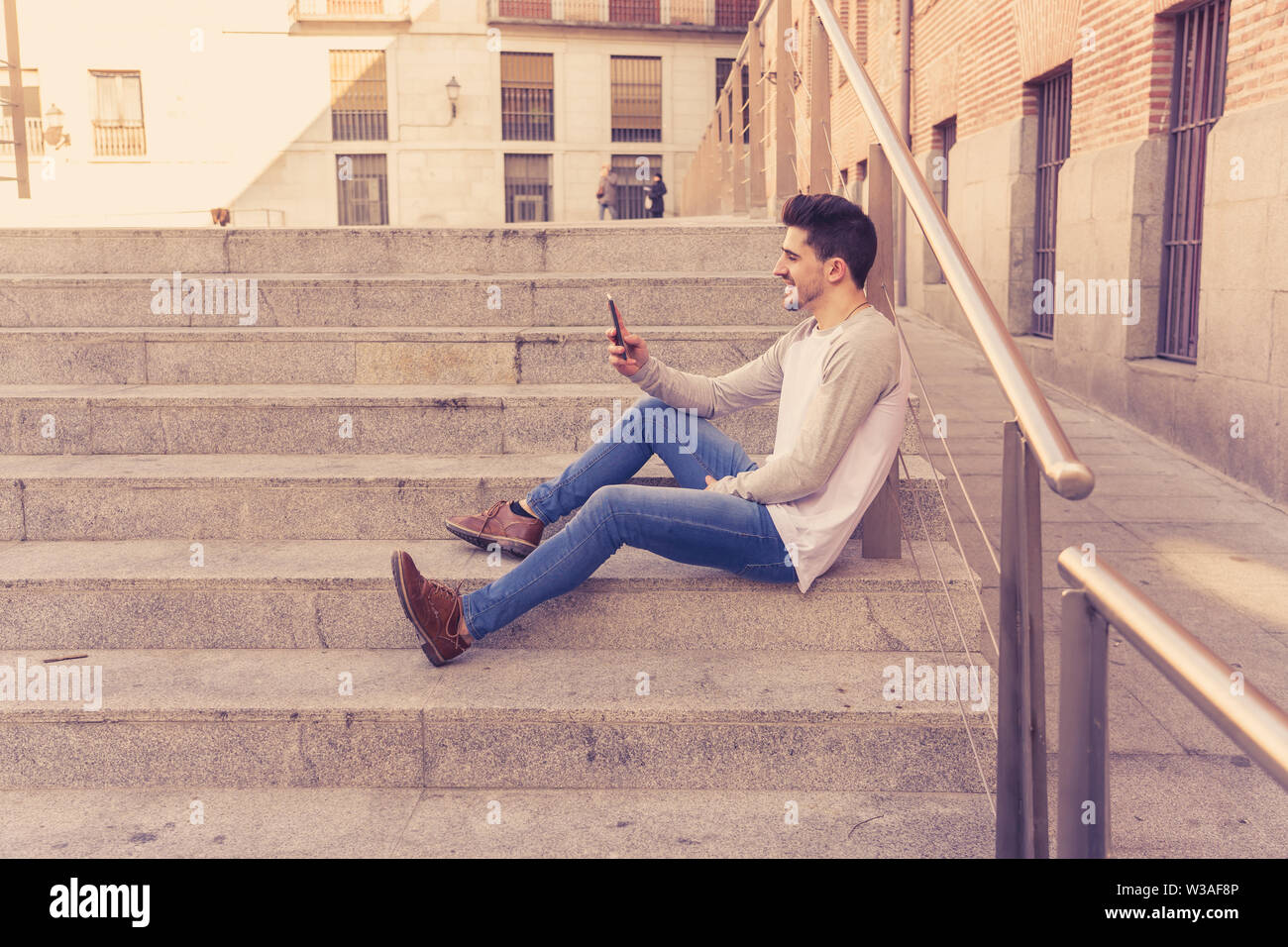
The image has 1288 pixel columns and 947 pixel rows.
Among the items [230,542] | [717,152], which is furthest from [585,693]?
[717,152]

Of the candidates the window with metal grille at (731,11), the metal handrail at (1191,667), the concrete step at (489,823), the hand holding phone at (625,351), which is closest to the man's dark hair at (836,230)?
the hand holding phone at (625,351)

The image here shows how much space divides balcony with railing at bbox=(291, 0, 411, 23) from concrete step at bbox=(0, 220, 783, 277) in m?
24.5

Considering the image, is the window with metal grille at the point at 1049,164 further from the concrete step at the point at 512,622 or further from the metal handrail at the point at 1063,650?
the metal handrail at the point at 1063,650

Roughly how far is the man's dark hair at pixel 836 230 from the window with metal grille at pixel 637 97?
27429 millimetres

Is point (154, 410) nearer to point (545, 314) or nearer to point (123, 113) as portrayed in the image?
point (545, 314)

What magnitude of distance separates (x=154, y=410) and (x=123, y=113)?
83.9 feet

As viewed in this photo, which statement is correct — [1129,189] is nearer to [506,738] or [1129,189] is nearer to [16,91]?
[506,738]

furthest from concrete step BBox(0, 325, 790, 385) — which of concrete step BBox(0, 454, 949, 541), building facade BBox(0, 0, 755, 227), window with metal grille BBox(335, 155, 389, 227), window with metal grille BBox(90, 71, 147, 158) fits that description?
window with metal grille BBox(90, 71, 147, 158)

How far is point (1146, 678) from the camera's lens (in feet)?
11.4

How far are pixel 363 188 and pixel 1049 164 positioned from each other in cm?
2203

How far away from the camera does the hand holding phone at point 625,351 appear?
323cm

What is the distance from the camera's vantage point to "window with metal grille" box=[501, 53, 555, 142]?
Answer: 28531mm

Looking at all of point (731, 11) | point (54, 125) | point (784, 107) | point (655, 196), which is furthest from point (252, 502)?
point (731, 11)

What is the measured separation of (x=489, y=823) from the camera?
2.64 metres
